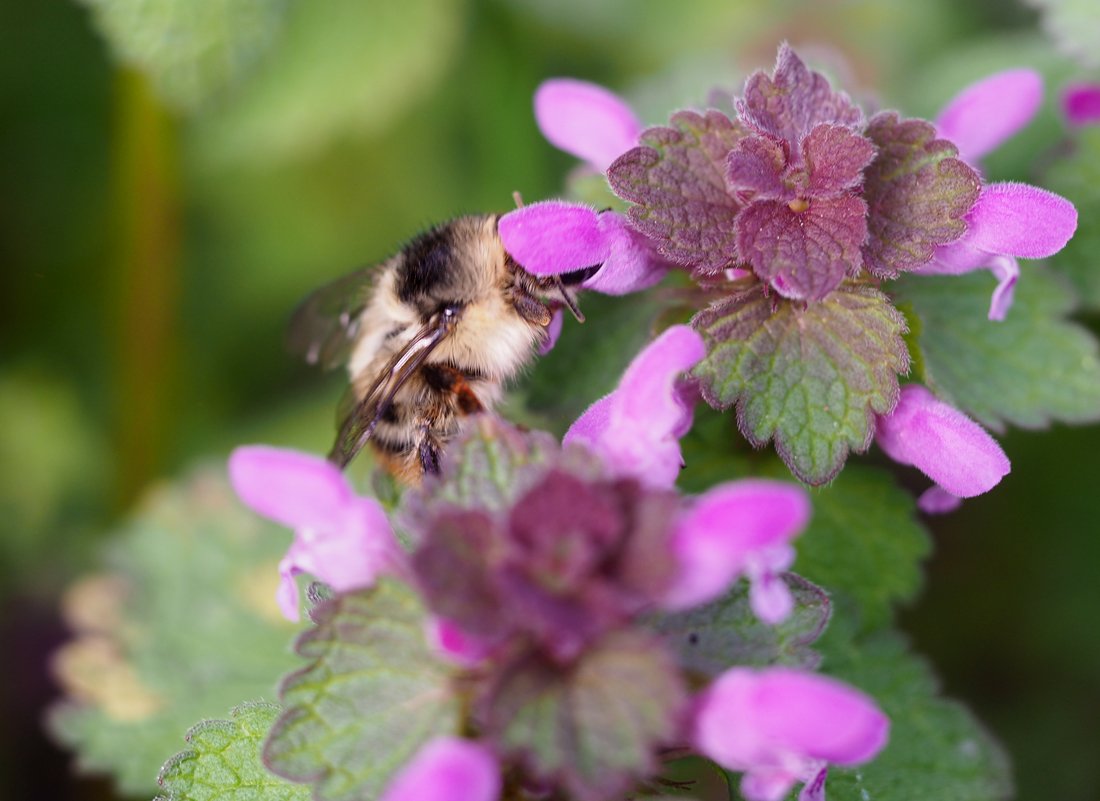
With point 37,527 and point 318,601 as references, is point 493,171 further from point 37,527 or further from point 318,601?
point 318,601

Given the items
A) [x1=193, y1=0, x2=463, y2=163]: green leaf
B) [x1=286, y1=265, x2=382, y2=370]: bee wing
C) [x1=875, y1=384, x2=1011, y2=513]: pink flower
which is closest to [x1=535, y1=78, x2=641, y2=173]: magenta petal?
[x1=286, y1=265, x2=382, y2=370]: bee wing

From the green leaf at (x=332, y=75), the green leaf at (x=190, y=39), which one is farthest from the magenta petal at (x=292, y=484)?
the green leaf at (x=332, y=75)

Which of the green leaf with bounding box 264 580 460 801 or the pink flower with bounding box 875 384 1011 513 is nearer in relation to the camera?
the green leaf with bounding box 264 580 460 801

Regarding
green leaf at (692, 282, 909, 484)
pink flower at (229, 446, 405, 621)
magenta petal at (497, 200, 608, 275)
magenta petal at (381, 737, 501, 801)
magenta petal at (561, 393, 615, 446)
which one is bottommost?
magenta petal at (381, 737, 501, 801)

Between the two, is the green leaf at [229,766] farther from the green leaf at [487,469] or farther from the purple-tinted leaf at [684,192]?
the purple-tinted leaf at [684,192]

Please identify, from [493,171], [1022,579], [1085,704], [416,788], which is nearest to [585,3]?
[493,171]

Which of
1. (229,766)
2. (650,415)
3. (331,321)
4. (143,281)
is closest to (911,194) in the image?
(650,415)

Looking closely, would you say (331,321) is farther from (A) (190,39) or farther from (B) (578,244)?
(A) (190,39)

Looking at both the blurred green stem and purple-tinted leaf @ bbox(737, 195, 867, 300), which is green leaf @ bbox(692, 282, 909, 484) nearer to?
purple-tinted leaf @ bbox(737, 195, 867, 300)
